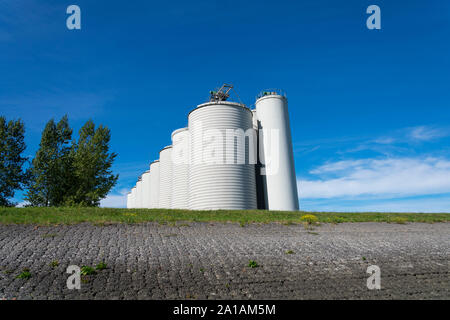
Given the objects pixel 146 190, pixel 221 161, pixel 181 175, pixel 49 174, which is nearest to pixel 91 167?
pixel 49 174

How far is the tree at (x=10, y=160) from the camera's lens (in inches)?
1249

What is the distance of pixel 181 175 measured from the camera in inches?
1396

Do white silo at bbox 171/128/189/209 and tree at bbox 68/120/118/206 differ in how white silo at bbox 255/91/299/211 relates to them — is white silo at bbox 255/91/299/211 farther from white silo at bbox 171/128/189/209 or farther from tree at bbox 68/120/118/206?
tree at bbox 68/120/118/206

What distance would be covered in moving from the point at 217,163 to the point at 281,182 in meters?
7.50

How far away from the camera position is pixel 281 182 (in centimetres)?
2958

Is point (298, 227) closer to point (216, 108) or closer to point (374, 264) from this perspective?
point (374, 264)

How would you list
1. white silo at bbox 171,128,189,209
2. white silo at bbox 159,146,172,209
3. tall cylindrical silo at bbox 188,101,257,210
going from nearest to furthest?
tall cylindrical silo at bbox 188,101,257,210, white silo at bbox 171,128,189,209, white silo at bbox 159,146,172,209

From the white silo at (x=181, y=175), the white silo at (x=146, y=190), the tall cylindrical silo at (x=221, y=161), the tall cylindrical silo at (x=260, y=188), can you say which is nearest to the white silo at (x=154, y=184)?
the white silo at (x=146, y=190)

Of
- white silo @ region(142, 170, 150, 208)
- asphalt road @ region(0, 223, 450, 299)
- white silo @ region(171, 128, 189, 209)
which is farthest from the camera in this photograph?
white silo @ region(142, 170, 150, 208)

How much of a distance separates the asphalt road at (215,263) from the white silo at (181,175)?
2112 centimetres

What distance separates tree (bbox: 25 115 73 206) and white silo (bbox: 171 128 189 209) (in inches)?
474

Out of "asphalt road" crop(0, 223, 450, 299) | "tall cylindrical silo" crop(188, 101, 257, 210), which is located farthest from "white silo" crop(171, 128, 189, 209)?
"asphalt road" crop(0, 223, 450, 299)

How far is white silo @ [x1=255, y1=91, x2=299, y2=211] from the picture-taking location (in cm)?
2947
